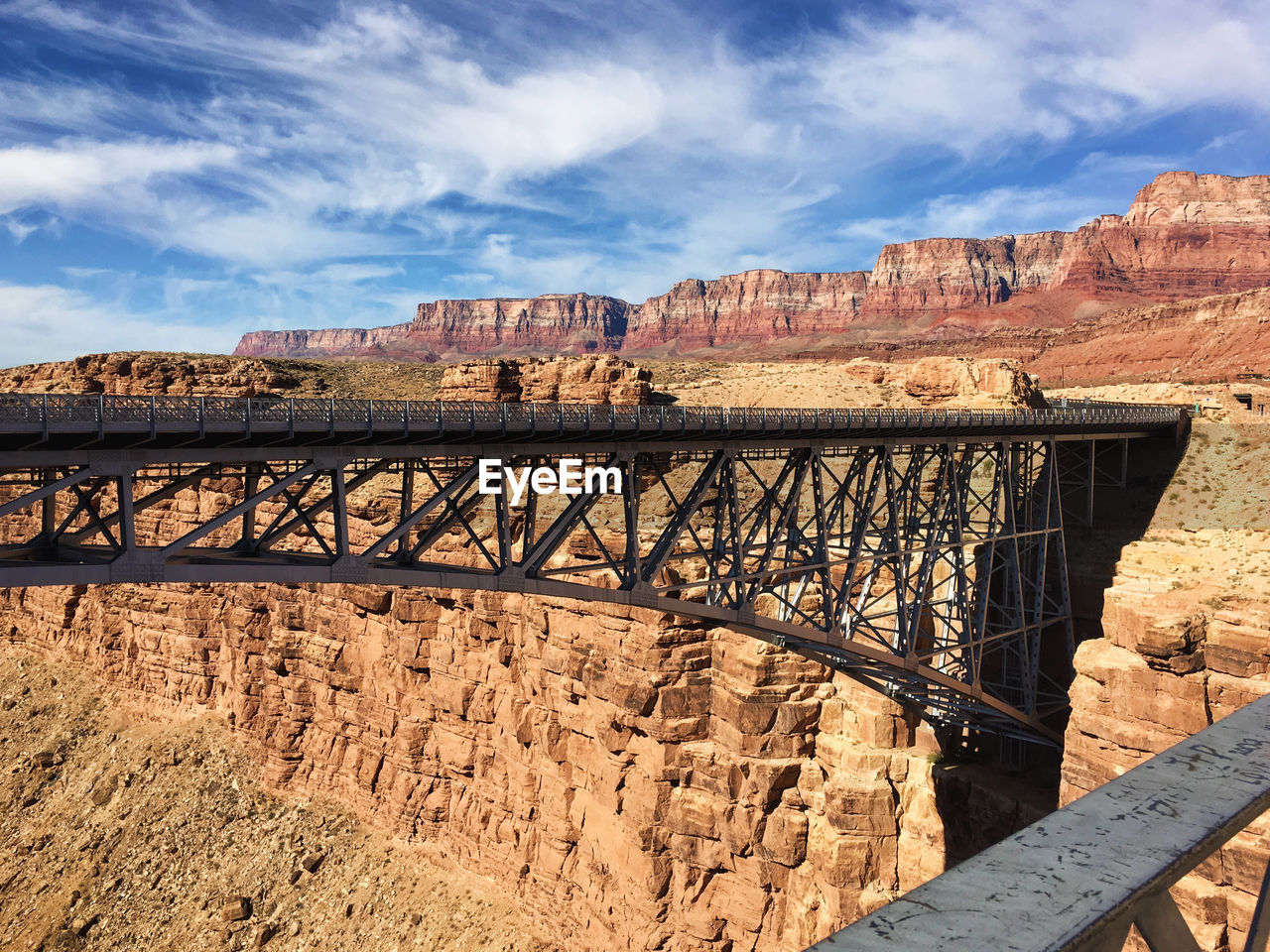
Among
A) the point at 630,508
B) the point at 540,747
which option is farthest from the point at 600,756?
the point at 630,508

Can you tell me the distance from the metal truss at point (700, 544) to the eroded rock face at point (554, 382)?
5.65m

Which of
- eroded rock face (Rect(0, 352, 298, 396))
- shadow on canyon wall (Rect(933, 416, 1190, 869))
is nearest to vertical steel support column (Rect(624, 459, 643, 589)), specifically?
shadow on canyon wall (Rect(933, 416, 1190, 869))

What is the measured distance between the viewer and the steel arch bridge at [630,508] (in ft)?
A: 43.0

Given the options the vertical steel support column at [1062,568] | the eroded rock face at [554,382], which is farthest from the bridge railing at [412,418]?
the eroded rock face at [554,382]

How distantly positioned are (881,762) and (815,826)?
3.11 meters

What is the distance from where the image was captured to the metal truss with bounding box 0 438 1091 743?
13.7 m

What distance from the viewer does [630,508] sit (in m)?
19.0

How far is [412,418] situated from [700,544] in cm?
911

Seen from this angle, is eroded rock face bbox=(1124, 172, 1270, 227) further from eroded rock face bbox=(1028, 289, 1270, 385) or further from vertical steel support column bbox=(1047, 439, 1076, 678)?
vertical steel support column bbox=(1047, 439, 1076, 678)

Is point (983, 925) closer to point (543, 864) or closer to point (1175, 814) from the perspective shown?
point (1175, 814)

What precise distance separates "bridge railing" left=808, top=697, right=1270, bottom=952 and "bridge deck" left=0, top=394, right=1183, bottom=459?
541 inches

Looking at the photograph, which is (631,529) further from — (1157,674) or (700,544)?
(1157,674)

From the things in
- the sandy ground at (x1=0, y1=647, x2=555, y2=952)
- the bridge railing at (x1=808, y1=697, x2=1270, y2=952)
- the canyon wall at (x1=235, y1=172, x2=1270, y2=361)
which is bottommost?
the sandy ground at (x1=0, y1=647, x2=555, y2=952)

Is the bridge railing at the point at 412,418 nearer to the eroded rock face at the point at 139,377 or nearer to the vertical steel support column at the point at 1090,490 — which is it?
the vertical steel support column at the point at 1090,490
